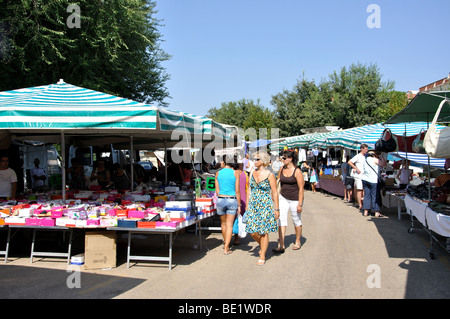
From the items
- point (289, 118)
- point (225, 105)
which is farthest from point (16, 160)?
point (225, 105)

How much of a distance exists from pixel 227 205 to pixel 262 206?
93 centimetres

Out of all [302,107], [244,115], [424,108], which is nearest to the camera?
[424,108]

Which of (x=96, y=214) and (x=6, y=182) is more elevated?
(x=6, y=182)

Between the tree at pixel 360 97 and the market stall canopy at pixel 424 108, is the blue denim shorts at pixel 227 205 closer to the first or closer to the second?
the market stall canopy at pixel 424 108

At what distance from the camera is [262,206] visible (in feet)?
22.0

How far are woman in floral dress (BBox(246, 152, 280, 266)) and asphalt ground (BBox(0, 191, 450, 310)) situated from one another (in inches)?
19.9

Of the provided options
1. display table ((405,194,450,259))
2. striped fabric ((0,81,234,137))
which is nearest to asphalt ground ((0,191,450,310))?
display table ((405,194,450,259))

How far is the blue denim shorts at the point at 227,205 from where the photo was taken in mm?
7441

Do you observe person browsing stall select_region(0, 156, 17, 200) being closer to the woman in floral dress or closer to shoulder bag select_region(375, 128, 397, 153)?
the woman in floral dress

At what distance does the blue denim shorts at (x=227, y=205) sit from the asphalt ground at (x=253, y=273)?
2.70 feet

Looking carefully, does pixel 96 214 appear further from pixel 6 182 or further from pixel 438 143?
pixel 438 143

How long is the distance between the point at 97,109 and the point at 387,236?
675cm

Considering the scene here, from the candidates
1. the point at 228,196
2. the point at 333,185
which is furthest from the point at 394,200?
Result: the point at 228,196

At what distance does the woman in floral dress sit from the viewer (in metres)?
6.68
